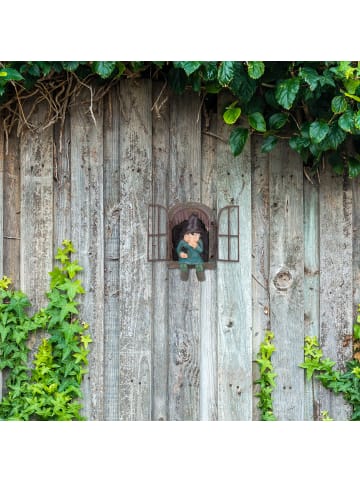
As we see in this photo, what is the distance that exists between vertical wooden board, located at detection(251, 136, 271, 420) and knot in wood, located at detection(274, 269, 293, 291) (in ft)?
0.19

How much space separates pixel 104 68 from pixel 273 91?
2.70ft

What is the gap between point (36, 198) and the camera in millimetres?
3373

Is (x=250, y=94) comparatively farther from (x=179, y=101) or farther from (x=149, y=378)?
(x=149, y=378)

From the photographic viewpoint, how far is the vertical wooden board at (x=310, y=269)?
3387 millimetres

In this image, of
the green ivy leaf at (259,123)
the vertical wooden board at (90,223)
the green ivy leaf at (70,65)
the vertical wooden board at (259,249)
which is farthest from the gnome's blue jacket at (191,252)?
the green ivy leaf at (70,65)

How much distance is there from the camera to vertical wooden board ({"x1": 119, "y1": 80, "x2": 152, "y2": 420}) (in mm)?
3354

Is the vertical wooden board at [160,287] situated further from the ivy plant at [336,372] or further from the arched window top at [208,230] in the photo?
the ivy plant at [336,372]

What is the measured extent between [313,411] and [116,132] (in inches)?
70.3

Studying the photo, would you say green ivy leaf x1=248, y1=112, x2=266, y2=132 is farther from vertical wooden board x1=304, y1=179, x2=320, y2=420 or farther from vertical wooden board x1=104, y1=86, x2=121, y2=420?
vertical wooden board x1=104, y1=86, x2=121, y2=420

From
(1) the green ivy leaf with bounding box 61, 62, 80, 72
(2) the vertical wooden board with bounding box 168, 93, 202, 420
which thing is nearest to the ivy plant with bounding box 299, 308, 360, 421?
(2) the vertical wooden board with bounding box 168, 93, 202, 420

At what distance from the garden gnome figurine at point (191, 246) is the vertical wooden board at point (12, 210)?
0.86 metres

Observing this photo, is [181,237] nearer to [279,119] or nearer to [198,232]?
[198,232]

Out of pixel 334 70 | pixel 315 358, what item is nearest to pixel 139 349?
pixel 315 358
